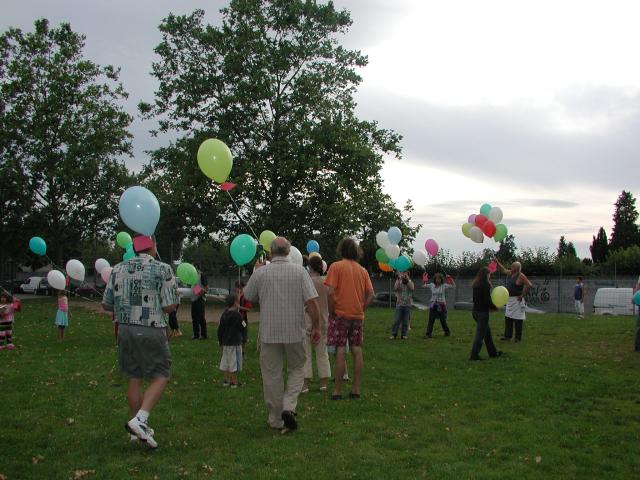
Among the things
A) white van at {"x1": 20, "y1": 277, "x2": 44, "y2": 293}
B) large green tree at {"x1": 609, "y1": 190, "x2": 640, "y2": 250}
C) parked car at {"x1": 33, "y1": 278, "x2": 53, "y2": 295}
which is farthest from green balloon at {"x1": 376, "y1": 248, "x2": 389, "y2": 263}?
large green tree at {"x1": 609, "y1": 190, "x2": 640, "y2": 250}

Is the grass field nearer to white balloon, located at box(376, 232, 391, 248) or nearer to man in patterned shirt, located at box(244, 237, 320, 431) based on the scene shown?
man in patterned shirt, located at box(244, 237, 320, 431)

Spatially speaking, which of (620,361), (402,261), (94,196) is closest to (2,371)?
(402,261)

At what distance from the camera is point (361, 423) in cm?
603

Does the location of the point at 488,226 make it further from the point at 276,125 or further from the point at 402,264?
the point at 276,125

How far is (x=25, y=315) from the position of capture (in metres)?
20.8

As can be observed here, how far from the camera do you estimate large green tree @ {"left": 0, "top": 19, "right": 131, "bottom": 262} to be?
3194 centimetres

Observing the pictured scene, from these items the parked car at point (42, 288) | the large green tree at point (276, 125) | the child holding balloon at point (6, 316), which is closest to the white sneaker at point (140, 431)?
the child holding balloon at point (6, 316)

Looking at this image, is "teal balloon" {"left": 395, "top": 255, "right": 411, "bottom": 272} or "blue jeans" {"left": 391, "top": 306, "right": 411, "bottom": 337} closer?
"teal balloon" {"left": 395, "top": 255, "right": 411, "bottom": 272}

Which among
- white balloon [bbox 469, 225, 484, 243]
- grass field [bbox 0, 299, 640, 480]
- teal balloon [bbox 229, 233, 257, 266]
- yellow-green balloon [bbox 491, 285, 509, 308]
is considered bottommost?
grass field [bbox 0, 299, 640, 480]

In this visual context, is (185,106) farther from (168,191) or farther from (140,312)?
(140,312)

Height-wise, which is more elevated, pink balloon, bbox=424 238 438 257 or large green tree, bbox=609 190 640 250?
large green tree, bbox=609 190 640 250

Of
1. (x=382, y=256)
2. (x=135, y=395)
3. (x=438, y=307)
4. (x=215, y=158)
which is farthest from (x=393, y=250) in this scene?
(x=135, y=395)

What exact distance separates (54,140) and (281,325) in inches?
1215

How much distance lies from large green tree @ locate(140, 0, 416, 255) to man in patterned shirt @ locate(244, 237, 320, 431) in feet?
65.3
